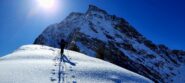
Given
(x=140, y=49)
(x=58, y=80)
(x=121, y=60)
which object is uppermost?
(x=140, y=49)

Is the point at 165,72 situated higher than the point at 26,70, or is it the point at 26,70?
the point at 165,72

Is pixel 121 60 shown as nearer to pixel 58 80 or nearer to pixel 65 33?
pixel 65 33

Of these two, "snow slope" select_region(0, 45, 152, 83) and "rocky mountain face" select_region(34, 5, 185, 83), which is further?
"rocky mountain face" select_region(34, 5, 185, 83)

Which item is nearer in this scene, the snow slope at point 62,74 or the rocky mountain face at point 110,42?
the snow slope at point 62,74

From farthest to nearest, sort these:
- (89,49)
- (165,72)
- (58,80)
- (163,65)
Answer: (163,65) → (165,72) → (89,49) → (58,80)

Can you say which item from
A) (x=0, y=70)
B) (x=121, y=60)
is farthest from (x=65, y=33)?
(x=0, y=70)

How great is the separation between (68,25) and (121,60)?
54930mm

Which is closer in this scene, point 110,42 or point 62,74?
point 62,74

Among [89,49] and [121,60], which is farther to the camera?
[121,60]

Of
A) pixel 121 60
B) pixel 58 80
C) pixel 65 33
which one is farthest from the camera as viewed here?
pixel 65 33

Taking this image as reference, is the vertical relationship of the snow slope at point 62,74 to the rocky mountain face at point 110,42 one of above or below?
below

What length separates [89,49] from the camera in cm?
11456

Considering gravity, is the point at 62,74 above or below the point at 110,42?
below

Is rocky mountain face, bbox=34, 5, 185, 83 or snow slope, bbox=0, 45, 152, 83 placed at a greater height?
rocky mountain face, bbox=34, 5, 185, 83
